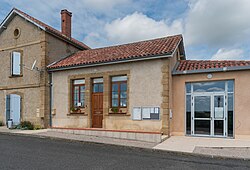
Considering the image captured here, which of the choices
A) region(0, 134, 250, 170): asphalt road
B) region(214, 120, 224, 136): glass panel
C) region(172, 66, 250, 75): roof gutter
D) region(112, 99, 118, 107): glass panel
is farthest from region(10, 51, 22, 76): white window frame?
region(214, 120, 224, 136): glass panel

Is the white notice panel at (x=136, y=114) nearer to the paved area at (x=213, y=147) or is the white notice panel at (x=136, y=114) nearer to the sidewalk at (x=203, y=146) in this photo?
the sidewalk at (x=203, y=146)

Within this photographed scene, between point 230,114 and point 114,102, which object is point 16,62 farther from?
point 230,114

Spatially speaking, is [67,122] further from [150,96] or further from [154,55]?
[154,55]

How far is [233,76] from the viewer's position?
993 centimetres

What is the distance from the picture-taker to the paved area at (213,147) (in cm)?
732

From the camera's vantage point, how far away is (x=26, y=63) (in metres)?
14.5

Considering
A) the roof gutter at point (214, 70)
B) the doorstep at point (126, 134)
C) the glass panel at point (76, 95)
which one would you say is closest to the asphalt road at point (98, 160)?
the doorstep at point (126, 134)

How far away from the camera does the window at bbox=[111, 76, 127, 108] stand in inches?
459

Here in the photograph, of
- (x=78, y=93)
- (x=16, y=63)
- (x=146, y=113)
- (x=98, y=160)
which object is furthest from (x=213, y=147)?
(x=16, y=63)

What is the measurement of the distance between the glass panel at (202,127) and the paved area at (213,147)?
73 centimetres

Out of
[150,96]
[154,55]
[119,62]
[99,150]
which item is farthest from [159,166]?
[119,62]

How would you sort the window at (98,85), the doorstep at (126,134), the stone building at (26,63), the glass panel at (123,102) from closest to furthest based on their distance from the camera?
the doorstep at (126,134)
the glass panel at (123,102)
the window at (98,85)
the stone building at (26,63)

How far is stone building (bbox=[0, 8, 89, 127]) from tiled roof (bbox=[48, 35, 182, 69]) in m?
1.01

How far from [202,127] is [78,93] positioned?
22.8ft
